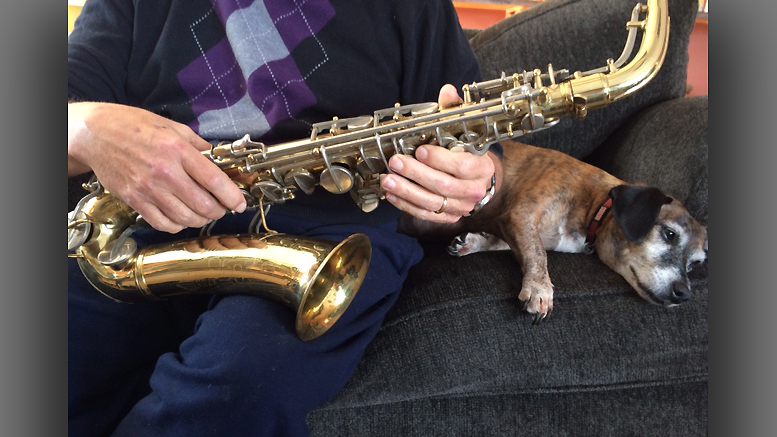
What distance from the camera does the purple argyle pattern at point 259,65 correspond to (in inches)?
49.1

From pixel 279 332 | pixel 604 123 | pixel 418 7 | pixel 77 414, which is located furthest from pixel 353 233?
pixel 604 123

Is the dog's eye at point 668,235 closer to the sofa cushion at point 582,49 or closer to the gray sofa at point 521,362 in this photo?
the gray sofa at point 521,362

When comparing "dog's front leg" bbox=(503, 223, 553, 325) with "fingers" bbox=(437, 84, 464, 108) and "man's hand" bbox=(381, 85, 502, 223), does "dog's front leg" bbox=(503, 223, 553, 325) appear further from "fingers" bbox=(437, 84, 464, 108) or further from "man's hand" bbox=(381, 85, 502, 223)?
"fingers" bbox=(437, 84, 464, 108)

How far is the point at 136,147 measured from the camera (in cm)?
97

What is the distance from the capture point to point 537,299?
134 cm

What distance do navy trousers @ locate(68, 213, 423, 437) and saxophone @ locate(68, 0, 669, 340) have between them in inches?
2.1

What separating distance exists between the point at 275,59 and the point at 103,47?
1.39 ft

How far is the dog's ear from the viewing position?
1.62 metres

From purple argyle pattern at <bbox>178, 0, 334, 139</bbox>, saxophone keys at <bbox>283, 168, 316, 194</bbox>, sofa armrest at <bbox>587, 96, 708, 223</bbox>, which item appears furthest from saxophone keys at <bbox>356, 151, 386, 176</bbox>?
sofa armrest at <bbox>587, 96, 708, 223</bbox>

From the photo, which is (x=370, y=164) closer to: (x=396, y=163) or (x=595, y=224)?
(x=396, y=163)

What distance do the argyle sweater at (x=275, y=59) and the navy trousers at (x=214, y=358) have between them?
24 centimetres

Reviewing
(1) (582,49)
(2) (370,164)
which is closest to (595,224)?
(1) (582,49)
